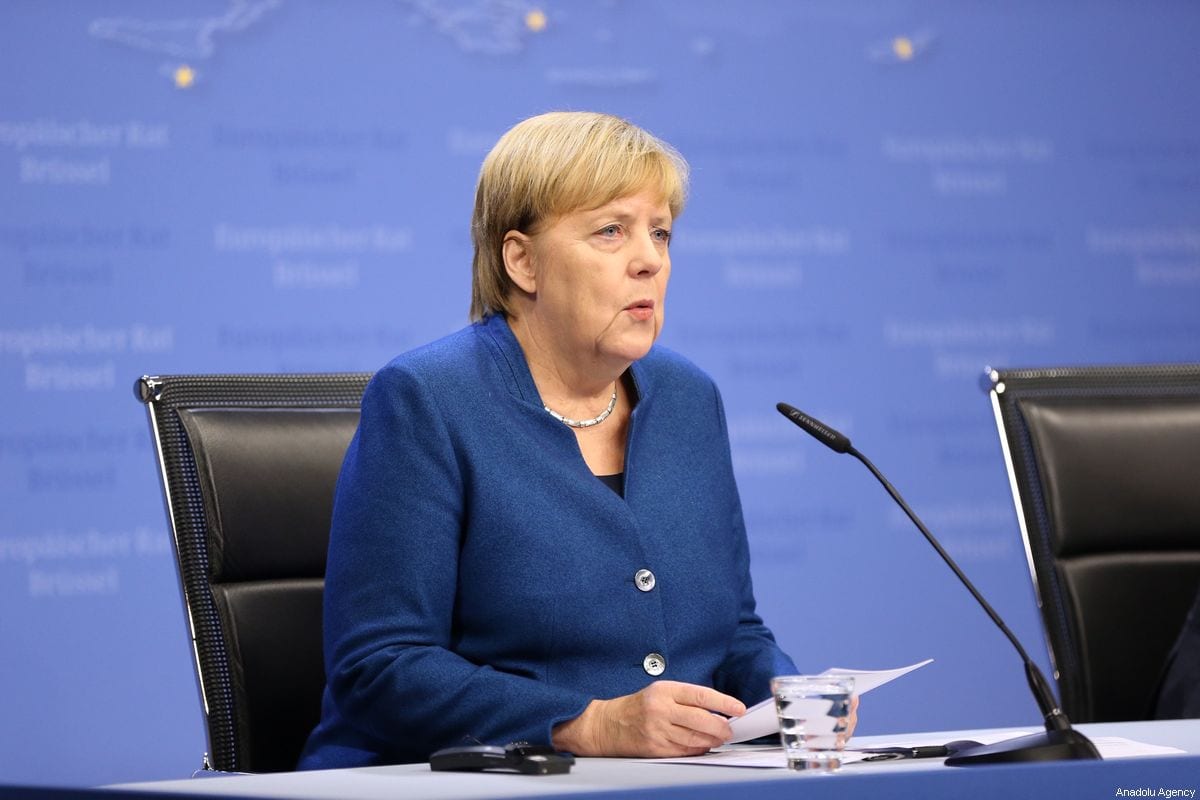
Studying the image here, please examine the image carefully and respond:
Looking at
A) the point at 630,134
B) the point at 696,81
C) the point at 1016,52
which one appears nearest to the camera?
the point at 630,134

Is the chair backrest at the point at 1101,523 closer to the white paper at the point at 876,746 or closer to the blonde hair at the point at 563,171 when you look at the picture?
the white paper at the point at 876,746

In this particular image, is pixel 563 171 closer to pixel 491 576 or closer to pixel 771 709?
pixel 491 576

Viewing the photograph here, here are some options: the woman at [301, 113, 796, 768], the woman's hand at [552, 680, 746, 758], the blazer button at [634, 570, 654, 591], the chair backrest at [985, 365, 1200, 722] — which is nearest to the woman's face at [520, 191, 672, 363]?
the woman at [301, 113, 796, 768]

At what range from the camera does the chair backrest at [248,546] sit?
188cm

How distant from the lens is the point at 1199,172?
4.75 m

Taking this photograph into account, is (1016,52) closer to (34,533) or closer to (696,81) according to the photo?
(696,81)

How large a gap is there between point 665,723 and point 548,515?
345mm

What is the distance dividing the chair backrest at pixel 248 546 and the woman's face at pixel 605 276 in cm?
38

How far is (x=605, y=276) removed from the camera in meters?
1.86

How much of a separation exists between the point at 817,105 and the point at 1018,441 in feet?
7.85

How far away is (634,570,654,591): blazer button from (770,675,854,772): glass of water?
45 centimetres

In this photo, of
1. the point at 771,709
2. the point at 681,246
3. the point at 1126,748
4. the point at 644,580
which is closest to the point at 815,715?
the point at 771,709

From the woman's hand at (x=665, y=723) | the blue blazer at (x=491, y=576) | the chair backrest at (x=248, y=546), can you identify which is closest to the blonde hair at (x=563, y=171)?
the blue blazer at (x=491, y=576)

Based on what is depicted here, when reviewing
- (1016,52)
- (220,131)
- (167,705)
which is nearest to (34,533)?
(167,705)
